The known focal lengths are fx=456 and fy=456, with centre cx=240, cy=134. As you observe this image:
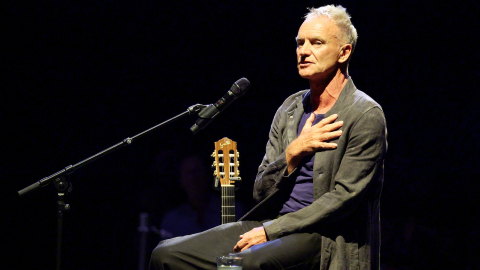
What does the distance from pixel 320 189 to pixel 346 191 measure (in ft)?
0.38

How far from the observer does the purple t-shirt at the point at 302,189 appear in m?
1.84

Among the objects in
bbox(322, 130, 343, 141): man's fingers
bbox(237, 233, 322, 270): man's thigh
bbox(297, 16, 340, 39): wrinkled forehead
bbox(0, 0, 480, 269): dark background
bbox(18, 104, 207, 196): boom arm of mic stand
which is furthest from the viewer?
bbox(0, 0, 480, 269): dark background

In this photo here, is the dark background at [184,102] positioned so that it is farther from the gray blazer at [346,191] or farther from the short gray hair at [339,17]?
the gray blazer at [346,191]

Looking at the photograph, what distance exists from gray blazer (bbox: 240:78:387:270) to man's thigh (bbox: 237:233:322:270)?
3 centimetres

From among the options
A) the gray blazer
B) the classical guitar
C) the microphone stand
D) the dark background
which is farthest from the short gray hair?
the dark background

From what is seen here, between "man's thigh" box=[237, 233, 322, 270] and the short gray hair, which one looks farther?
the short gray hair

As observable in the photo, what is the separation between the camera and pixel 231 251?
179cm

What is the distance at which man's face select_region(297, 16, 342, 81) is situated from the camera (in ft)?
6.15

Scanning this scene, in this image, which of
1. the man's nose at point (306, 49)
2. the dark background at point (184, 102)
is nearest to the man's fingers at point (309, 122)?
the man's nose at point (306, 49)

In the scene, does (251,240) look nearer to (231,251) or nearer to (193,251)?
(231,251)

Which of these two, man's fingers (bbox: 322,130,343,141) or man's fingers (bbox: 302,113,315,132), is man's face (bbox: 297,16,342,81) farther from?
man's fingers (bbox: 322,130,343,141)

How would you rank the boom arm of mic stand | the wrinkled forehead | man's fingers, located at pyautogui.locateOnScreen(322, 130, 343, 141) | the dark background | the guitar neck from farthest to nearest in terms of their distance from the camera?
the dark background, the guitar neck, the boom arm of mic stand, the wrinkled forehead, man's fingers, located at pyautogui.locateOnScreen(322, 130, 343, 141)

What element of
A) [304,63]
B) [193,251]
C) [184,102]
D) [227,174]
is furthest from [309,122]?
[184,102]

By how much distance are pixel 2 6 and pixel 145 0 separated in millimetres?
1025
